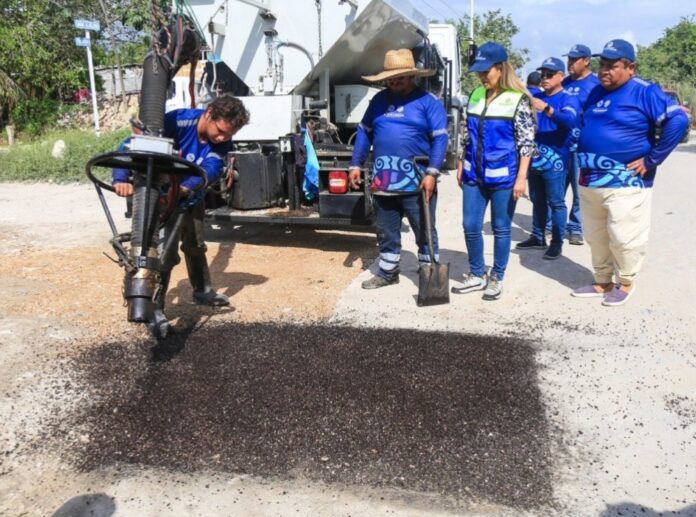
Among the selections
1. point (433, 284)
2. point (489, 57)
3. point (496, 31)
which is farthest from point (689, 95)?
point (433, 284)

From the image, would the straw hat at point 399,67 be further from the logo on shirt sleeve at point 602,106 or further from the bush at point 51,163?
the bush at point 51,163

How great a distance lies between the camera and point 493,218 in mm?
5180

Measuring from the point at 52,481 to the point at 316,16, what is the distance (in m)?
5.66

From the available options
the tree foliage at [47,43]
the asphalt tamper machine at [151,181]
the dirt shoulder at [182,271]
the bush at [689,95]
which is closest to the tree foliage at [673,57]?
the bush at [689,95]

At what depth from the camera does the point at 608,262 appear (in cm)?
520

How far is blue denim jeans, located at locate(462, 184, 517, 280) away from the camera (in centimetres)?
509

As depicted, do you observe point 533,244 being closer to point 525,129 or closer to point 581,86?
point 581,86

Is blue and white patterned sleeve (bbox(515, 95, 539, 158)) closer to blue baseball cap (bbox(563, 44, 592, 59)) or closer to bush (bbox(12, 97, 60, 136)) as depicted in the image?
blue baseball cap (bbox(563, 44, 592, 59))

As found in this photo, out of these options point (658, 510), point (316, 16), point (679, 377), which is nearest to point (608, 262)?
point (679, 377)

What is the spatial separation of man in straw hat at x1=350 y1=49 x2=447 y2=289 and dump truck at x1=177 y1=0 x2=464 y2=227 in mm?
967

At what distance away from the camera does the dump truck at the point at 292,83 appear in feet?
21.8

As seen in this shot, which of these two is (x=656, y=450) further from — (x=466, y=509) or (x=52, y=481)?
(x=52, y=481)

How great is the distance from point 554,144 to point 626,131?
1684mm

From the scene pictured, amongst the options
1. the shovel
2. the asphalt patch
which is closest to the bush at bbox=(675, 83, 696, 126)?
the shovel
